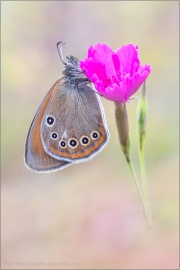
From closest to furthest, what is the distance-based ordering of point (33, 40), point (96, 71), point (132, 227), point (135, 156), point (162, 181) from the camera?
point (96, 71), point (132, 227), point (162, 181), point (135, 156), point (33, 40)

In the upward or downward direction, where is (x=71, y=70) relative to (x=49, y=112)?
upward

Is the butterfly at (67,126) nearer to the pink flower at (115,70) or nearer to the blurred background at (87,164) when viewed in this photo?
the pink flower at (115,70)

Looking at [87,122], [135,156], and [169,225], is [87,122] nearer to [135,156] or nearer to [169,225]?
[169,225]

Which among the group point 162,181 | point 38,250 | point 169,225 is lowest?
point 38,250

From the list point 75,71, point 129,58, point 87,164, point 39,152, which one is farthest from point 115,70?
point 87,164

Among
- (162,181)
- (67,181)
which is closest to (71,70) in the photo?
(162,181)

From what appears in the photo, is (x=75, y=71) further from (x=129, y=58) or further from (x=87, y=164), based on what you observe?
(x=87, y=164)

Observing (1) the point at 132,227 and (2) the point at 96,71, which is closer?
(2) the point at 96,71
